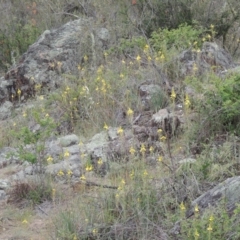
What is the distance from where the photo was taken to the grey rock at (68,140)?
6.85 meters

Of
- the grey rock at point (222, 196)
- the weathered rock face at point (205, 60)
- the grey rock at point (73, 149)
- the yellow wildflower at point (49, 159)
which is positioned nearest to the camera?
the grey rock at point (222, 196)

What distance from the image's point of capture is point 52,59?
9.47 m

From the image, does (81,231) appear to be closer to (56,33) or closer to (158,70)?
(158,70)

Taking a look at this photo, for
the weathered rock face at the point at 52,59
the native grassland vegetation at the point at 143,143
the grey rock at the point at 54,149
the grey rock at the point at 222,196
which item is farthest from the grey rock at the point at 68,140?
the grey rock at the point at 222,196

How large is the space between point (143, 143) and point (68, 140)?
46.4 inches

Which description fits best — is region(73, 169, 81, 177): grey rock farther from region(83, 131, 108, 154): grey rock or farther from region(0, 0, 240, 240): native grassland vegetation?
region(83, 131, 108, 154): grey rock

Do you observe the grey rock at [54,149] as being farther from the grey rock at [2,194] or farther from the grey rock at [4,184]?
the grey rock at [2,194]

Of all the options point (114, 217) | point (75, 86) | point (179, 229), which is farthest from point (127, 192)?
point (75, 86)

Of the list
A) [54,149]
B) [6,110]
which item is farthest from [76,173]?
[6,110]

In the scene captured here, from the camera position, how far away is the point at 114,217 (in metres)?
4.88

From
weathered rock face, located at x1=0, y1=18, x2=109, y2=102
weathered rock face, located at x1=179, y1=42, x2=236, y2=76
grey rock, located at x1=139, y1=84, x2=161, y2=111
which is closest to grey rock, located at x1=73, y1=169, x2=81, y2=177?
grey rock, located at x1=139, y1=84, x2=161, y2=111

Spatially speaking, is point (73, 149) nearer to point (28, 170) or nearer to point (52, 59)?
point (28, 170)

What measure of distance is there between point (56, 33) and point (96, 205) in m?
5.55

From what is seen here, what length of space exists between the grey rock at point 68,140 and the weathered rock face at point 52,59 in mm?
1951
